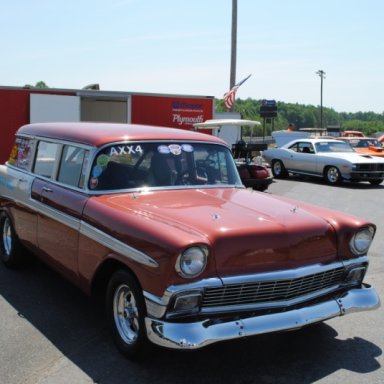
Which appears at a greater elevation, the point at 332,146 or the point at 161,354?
the point at 332,146

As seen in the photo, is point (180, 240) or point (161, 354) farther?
point (161, 354)

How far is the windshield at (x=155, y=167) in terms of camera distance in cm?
440

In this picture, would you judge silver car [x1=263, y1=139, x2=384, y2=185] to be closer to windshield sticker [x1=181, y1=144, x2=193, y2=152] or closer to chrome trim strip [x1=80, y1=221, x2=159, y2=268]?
windshield sticker [x1=181, y1=144, x2=193, y2=152]

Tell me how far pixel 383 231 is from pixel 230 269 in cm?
578

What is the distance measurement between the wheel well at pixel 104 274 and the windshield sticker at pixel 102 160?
3.11 ft

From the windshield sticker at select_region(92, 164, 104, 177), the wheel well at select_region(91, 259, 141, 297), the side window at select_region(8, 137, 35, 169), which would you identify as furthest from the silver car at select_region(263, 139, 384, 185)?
the wheel well at select_region(91, 259, 141, 297)

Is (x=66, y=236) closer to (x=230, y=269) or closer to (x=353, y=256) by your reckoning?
(x=230, y=269)

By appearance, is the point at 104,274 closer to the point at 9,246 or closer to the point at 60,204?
the point at 60,204

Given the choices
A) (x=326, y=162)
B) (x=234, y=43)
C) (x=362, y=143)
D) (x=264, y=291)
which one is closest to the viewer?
(x=264, y=291)

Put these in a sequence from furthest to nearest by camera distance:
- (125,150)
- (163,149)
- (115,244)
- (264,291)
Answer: (163,149) < (125,150) < (115,244) < (264,291)

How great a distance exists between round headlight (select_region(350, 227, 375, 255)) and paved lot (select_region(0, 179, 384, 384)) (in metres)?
0.71

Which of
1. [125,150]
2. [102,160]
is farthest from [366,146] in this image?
[102,160]

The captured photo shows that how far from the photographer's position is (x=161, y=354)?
371 cm

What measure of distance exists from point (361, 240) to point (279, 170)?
13.6 m
